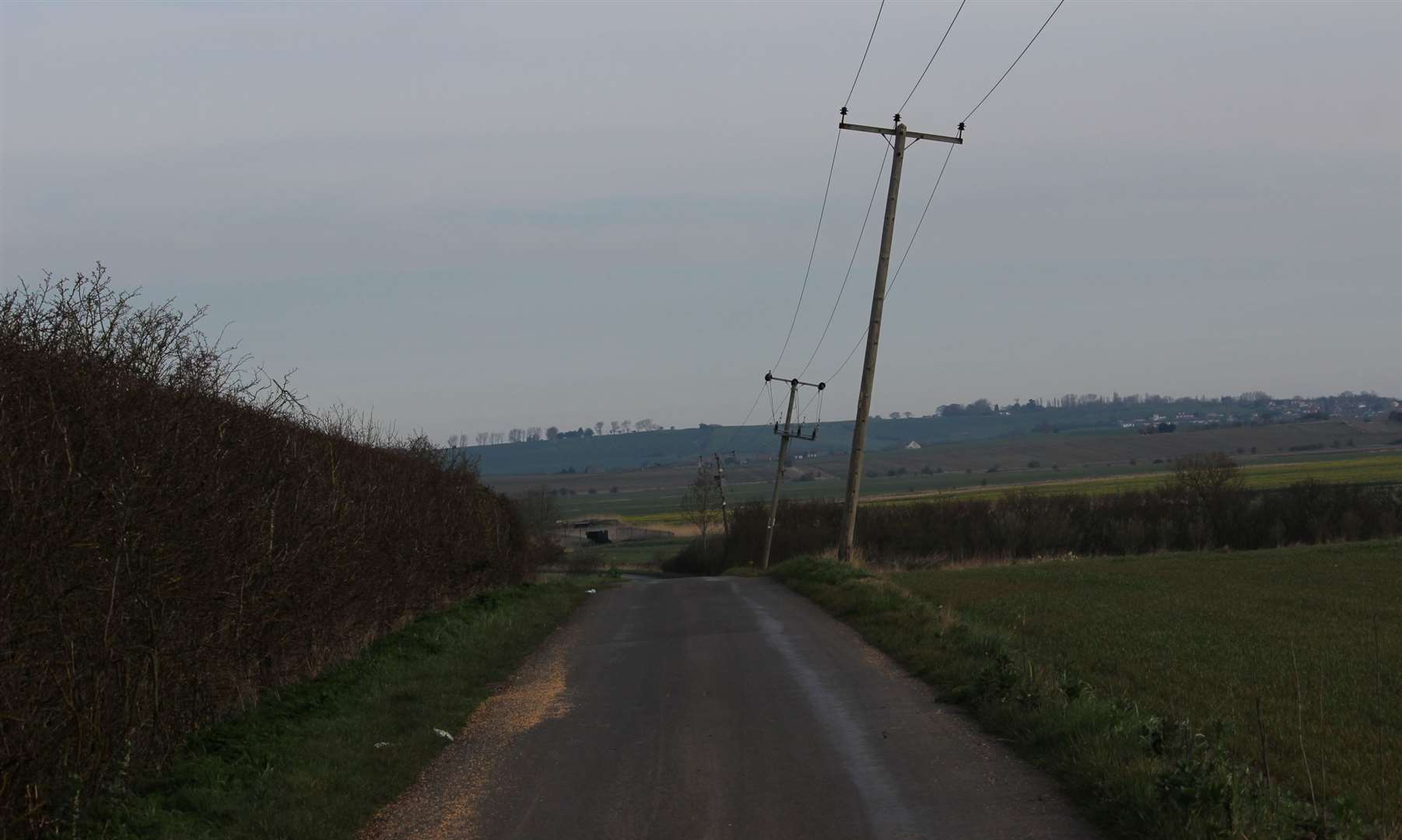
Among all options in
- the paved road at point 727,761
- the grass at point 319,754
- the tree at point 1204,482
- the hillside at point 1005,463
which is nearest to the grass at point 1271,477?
the tree at point 1204,482

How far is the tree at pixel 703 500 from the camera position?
3364 inches

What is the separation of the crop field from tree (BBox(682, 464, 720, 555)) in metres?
57.1

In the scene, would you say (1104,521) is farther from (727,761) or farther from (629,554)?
(727,761)

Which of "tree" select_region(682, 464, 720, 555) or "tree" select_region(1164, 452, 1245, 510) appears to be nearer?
"tree" select_region(1164, 452, 1245, 510)

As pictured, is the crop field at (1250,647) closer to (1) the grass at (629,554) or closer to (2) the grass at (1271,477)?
(1) the grass at (629,554)

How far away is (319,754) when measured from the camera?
331 inches

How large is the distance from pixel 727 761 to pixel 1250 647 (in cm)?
833

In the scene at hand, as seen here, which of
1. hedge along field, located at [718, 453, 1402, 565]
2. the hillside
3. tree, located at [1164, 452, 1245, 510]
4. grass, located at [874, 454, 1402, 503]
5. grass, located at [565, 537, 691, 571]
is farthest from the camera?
the hillside

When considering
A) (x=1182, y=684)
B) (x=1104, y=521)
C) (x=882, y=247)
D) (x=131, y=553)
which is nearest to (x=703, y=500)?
(x=1104, y=521)

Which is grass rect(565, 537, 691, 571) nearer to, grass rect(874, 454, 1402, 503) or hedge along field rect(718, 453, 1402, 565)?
hedge along field rect(718, 453, 1402, 565)

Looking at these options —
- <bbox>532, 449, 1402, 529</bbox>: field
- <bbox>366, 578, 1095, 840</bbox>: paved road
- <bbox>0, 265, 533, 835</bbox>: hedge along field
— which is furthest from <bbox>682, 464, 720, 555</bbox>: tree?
<bbox>0, 265, 533, 835</bbox>: hedge along field

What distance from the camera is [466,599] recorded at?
21266mm

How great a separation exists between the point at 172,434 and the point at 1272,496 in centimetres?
5279

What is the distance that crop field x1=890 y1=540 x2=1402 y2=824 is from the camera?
8.12m
